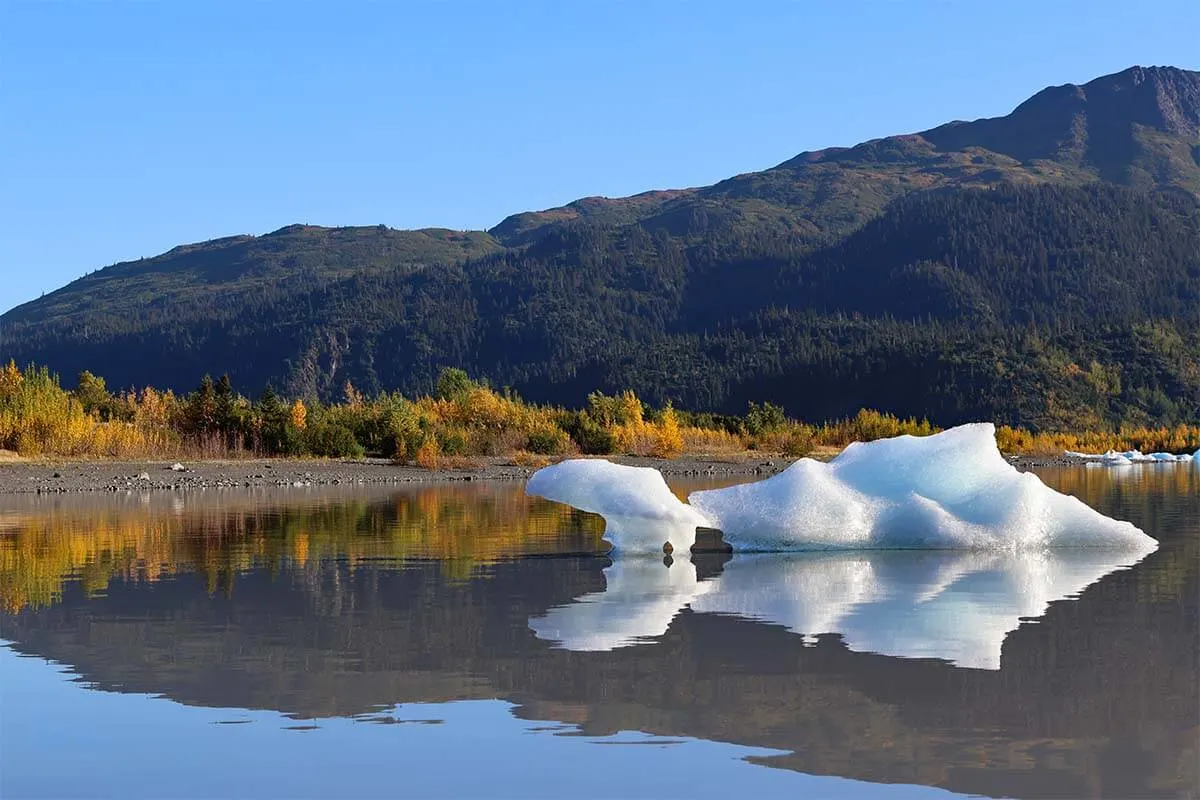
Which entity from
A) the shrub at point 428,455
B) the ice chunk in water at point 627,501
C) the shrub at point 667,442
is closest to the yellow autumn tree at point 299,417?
the shrub at point 428,455

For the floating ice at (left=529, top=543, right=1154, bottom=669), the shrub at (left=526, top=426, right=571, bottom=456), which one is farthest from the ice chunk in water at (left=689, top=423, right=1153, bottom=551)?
the shrub at (left=526, top=426, right=571, bottom=456)

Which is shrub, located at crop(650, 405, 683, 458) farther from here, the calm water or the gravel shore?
the calm water

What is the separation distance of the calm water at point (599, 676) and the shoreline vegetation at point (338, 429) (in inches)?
1004

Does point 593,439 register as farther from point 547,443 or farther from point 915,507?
point 915,507

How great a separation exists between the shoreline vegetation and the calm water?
25.5 meters

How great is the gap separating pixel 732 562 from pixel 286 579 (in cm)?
522

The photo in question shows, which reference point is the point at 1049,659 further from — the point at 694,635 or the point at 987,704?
the point at 694,635

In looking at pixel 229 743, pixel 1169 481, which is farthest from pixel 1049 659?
pixel 1169 481

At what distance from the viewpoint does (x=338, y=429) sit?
48062mm

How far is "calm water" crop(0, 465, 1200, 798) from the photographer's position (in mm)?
7684

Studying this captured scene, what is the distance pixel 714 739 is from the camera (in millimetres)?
8273

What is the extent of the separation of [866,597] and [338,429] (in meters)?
35.8

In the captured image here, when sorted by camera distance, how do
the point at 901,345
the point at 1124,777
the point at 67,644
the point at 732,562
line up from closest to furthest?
the point at 1124,777 < the point at 67,644 < the point at 732,562 < the point at 901,345

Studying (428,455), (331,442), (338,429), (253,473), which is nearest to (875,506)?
(253,473)
